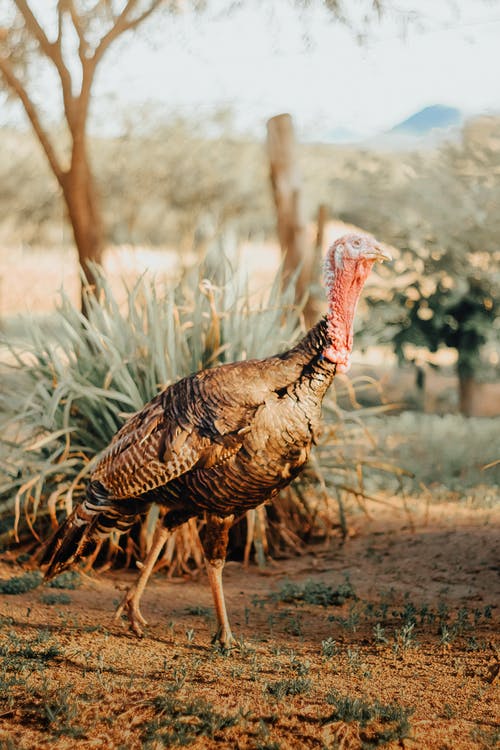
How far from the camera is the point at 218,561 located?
14.4ft

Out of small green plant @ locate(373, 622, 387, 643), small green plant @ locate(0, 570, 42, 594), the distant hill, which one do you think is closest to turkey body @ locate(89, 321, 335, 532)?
small green plant @ locate(373, 622, 387, 643)

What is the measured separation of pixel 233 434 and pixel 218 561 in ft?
2.19

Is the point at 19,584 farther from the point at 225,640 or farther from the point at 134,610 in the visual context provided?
the point at 225,640

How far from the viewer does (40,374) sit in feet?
21.7

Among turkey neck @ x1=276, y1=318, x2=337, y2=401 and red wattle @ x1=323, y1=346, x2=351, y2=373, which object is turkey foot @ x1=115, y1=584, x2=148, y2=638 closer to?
turkey neck @ x1=276, y1=318, x2=337, y2=401

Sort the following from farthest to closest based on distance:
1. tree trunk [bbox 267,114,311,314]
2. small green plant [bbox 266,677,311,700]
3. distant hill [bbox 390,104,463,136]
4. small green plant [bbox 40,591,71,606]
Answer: tree trunk [bbox 267,114,311,314]
distant hill [bbox 390,104,463,136]
small green plant [bbox 40,591,71,606]
small green plant [bbox 266,677,311,700]

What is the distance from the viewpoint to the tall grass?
607 cm

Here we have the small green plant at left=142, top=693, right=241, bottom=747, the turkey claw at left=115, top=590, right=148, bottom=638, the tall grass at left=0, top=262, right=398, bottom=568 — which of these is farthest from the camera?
the tall grass at left=0, top=262, right=398, bottom=568

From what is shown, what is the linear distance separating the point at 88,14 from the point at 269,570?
354 inches

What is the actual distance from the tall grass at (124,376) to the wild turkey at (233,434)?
1471 millimetres

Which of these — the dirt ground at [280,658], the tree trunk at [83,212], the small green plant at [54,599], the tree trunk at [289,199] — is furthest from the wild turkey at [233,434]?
the tree trunk at [83,212]

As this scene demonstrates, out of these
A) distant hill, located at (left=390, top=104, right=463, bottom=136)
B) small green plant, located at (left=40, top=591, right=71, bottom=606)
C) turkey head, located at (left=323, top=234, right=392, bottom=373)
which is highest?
distant hill, located at (left=390, top=104, right=463, bottom=136)

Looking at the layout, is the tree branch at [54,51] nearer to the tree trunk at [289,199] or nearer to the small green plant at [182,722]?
the tree trunk at [289,199]

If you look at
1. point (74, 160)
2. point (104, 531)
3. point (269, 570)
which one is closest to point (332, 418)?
point (269, 570)
